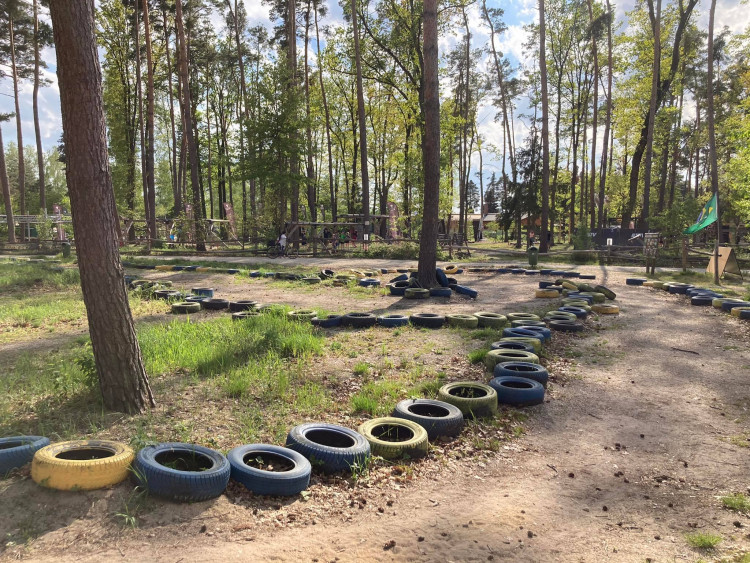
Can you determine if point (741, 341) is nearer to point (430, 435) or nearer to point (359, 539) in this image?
point (430, 435)

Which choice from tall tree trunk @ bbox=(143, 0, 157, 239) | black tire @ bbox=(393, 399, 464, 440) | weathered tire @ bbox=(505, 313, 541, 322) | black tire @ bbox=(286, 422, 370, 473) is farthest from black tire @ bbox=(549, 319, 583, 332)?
tall tree trunk @ bbox=(143, 0, 157, 239)

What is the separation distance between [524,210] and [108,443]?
113 ft

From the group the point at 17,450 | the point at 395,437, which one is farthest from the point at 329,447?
the point at 17,450

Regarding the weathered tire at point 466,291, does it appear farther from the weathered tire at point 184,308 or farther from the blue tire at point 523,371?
the weathered tire at point 184,308

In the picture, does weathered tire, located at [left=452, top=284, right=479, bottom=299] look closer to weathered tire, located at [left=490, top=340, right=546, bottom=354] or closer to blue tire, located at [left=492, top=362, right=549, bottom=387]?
weathered tire, located at [left=490, top=340, right=546, bottom=354]

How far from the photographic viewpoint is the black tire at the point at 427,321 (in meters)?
8.45

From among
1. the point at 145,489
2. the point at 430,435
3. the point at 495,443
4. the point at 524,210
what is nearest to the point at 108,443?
the point at 145,489

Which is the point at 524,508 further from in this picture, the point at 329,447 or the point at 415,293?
the point at 415,293

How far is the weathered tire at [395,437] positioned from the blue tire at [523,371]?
1.80 m

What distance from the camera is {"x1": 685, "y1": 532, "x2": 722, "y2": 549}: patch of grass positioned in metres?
2.71

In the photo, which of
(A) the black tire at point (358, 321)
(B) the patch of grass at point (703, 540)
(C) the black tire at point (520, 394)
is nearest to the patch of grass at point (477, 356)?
(C) the black tire at point (520, 394)

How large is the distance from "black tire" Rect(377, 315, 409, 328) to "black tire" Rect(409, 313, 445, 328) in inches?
6.3

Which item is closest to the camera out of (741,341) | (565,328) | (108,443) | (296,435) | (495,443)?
(108,443)

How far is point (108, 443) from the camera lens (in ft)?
11.1
